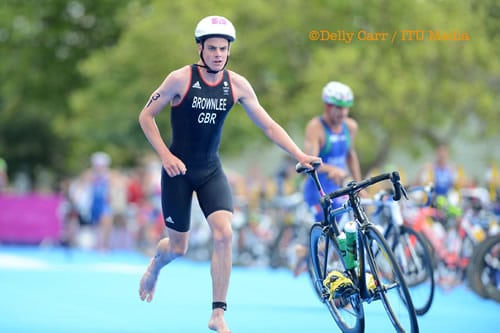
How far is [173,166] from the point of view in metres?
8.87

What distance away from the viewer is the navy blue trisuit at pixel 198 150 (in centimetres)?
909

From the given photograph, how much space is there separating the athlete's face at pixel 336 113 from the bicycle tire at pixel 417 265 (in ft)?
4.48

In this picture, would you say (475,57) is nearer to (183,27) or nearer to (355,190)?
(183,27)

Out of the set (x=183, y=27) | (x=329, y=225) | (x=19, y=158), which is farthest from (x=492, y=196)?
(x=19, y=158)

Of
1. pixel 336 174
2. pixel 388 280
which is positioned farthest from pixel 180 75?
pixel 336 174

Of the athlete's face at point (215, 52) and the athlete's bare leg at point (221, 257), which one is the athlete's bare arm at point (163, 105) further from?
the athlete's bare leg at point (221, 257)

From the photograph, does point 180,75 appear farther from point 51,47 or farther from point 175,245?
point 51,47

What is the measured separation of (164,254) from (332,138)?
3245 millimetres

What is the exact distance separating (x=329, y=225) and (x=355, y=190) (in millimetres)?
656

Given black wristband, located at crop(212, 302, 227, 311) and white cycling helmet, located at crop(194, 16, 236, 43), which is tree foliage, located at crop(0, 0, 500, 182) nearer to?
white cycling helmet, located at crop(194, 16, 236, 43)

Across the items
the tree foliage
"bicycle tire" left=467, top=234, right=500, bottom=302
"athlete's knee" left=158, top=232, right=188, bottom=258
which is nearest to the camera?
"athlete's knee" left=158, top=232, right=188, bottom=258

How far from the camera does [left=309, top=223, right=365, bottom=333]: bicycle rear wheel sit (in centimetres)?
861

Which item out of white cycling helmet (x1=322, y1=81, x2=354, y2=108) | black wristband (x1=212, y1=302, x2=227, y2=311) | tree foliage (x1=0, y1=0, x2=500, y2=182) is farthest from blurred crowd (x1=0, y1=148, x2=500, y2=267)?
black wristband (x1=212, y1=302, x2=227, y2=311)

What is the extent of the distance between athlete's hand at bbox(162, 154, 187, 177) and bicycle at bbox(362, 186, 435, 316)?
327 centimetres
